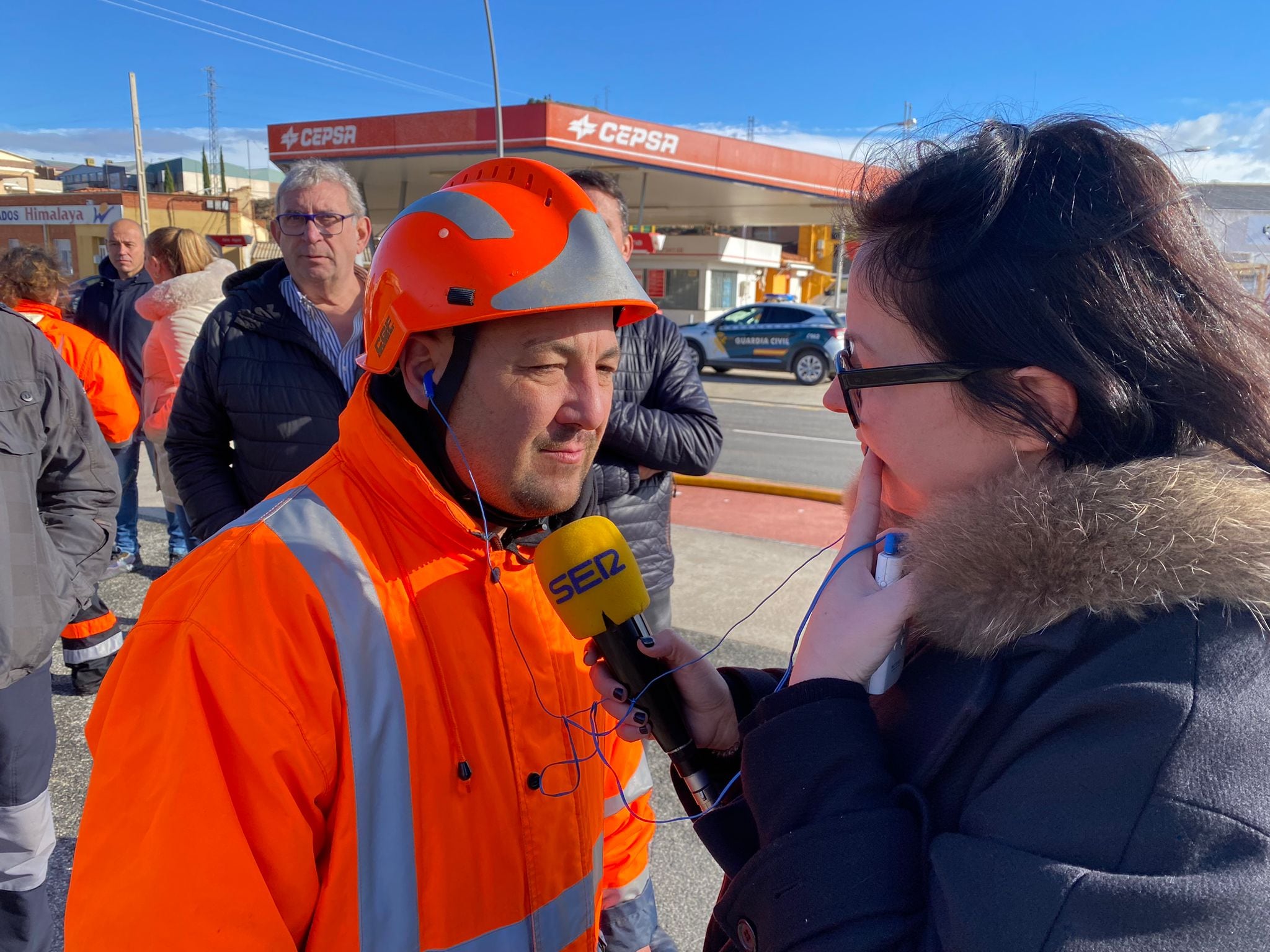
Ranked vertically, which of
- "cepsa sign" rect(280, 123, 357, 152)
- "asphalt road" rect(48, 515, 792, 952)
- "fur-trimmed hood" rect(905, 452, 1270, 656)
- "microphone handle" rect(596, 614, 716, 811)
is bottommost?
"asphalt road" rect(48, 515, 792, 952)

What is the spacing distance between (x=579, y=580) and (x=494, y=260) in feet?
1.84

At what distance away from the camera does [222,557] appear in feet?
4.03

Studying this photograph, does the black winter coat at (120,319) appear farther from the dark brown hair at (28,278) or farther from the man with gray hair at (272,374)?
the man with gray hair at (272,374)

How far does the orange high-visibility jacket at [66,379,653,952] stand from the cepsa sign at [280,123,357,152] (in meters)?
24.7

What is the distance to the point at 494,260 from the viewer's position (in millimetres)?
1418

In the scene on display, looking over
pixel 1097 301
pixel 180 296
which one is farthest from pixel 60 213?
pixel 1097 301

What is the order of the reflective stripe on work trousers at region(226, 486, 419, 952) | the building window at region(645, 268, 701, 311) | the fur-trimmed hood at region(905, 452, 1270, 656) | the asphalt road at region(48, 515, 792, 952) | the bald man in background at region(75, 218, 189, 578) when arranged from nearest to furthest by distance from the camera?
the fur-trimmed hood at region(905, 452, 1270, 656)
the reflective stripe on work trousers at region(226, 486, 419, 952)
the asphalt road at region(48, 515, 792, 952)
the bald man in background at region(75, 218, 189, 578)
the building window at region(645, 268, 701, 311)

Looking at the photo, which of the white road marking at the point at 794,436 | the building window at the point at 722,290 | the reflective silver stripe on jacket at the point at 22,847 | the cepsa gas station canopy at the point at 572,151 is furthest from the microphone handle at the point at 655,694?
the building window at the point at 722,290

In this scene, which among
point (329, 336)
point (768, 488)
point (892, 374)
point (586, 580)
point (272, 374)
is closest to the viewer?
point (892, 374)

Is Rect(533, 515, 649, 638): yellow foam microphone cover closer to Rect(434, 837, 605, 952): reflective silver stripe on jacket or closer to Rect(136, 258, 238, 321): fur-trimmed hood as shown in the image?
Rect(434, 837, 605, 952): reflective silver stripe on jacket

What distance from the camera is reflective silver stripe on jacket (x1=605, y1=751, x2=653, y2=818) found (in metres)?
1.74

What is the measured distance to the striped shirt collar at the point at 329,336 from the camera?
9.98 ft

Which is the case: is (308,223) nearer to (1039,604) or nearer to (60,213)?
(1039,604)

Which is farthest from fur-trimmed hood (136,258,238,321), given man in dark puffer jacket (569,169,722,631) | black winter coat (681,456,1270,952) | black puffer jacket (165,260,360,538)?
black winter coat (681,456,1270,952)
